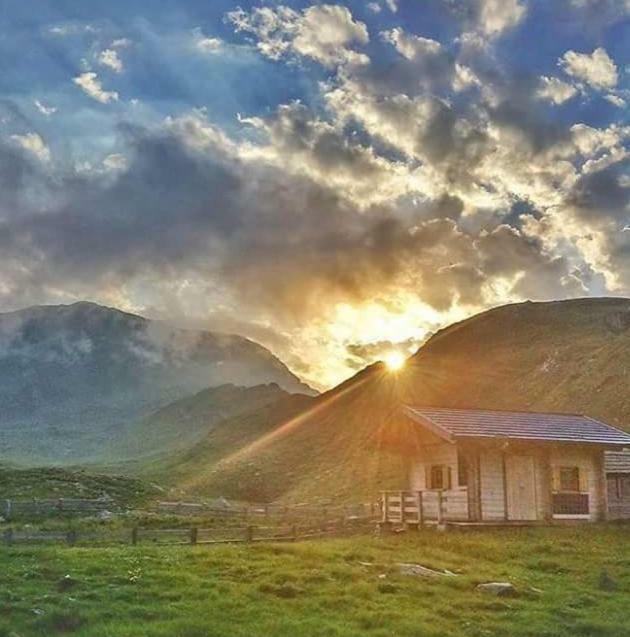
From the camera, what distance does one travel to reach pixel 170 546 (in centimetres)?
2862

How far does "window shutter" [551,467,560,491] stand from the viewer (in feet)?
129

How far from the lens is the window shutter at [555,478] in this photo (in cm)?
3919

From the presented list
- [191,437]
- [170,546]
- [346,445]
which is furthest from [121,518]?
[191,437]

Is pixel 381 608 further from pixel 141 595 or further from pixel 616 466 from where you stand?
pixel 616 466

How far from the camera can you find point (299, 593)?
21.0 meters

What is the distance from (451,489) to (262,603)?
20041mm

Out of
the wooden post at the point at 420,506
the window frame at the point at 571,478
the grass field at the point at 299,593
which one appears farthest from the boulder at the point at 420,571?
the window frame at the point at 571,478

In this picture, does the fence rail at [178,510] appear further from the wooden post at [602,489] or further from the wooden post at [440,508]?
the wooden post at [602,489]

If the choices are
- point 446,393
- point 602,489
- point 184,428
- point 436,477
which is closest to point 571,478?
point 602,489

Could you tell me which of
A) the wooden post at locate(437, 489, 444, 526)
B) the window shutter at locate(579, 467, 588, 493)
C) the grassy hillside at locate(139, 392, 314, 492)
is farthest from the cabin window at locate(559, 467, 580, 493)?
the grassy hillside at locate(139, 392, 314, 492)

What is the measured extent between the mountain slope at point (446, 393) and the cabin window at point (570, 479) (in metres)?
7.92

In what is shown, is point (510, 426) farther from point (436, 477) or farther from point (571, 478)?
point (436, 477)

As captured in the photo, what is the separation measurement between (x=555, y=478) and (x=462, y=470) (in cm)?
503

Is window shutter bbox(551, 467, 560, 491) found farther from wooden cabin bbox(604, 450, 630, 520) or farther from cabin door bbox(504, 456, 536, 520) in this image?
wooden cabin bbox(604, 450, 630, 520)
